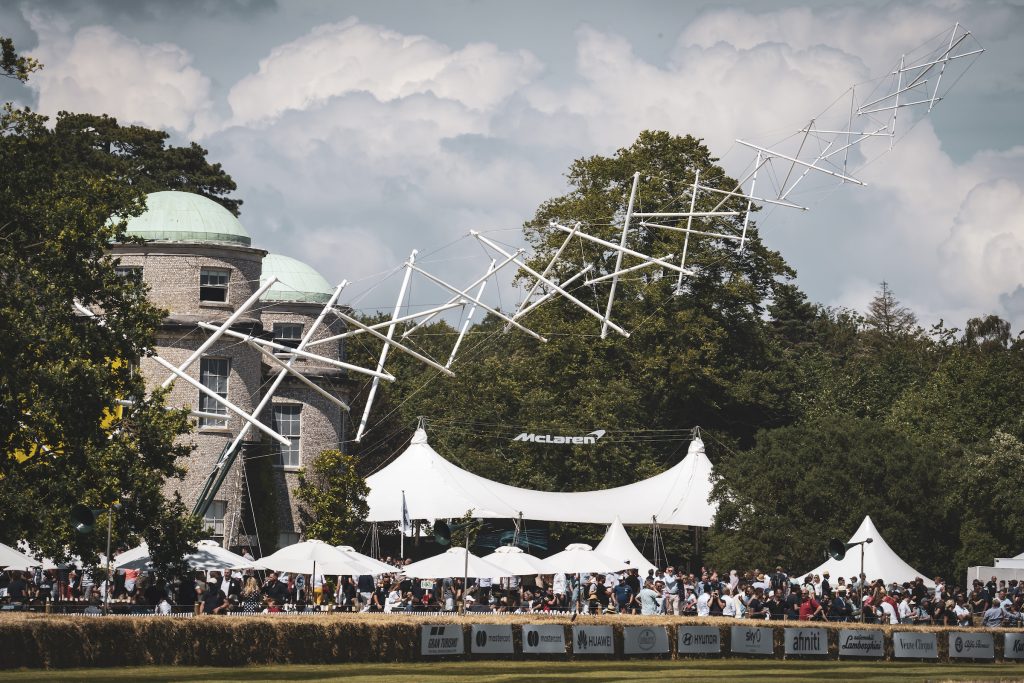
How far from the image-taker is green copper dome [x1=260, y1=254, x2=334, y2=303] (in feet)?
226

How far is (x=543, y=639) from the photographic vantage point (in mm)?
36625

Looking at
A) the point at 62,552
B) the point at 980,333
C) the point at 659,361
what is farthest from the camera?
the point at 980,333

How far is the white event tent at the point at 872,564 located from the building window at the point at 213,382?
2377 cm

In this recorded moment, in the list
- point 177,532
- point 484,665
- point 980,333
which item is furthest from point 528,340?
point 484,665

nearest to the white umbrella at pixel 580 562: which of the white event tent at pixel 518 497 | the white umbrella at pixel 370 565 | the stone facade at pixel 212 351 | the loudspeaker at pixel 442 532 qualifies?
the white umbrella at pixel 370 565

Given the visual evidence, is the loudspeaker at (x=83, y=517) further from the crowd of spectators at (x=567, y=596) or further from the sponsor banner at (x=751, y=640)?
the sponsor banner at (x=751, y=640)

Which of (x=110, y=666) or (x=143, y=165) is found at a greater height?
(x=143, y=165)

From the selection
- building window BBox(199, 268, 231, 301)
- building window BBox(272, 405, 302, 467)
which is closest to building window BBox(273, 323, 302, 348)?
building window BBox(272, 405, 302, 467)

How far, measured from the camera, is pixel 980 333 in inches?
4294

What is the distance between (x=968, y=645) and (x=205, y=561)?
69.2 ft

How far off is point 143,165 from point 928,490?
1889 inches

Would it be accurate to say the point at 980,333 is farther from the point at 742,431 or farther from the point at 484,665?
the point at 484,665

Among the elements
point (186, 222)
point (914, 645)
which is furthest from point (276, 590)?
point (186, 222)

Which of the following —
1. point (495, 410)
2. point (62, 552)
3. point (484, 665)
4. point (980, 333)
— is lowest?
point (484, 665)
